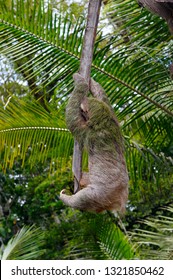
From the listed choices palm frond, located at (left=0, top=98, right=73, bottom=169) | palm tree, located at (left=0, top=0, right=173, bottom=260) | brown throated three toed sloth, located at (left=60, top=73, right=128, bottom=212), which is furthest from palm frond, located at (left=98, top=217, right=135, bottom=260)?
brown throated three toed sloth, located at (left=60, top=73, right=128, bottom=212)

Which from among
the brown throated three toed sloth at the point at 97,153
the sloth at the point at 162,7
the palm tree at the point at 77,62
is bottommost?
the brown throated three toed sloth at the point at 97,153

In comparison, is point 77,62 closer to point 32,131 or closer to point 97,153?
point 32,131

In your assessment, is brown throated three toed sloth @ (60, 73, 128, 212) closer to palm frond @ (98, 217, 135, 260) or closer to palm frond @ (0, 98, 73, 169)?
palm frond @ (0, 98, 73, 169)

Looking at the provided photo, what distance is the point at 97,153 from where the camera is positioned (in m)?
2.37

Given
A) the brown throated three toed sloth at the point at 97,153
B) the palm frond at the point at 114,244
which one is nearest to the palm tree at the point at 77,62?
the palm frond at the point at 114,244

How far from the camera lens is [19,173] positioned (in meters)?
10.3

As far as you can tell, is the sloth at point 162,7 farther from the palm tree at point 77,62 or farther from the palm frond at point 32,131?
the palm frond at point 32,131

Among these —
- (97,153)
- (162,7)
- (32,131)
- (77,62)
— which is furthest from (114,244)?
(162,7)

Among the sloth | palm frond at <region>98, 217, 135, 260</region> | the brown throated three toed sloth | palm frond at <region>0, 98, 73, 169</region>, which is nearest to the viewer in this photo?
the brown throated three toed sloth

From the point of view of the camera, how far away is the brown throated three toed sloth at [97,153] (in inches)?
87.8

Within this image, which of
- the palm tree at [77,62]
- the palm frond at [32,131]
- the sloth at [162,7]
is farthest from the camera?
the palm frond at [32,131]

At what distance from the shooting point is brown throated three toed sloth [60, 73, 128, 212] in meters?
2.23
